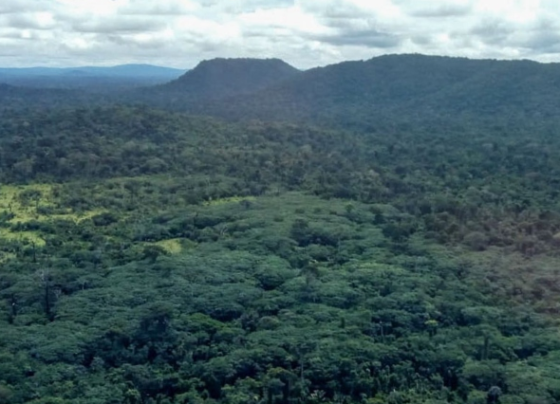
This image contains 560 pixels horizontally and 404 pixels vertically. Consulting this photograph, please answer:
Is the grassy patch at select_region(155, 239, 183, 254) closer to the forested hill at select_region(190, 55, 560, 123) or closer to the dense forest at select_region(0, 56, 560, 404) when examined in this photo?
the dense forest at select_region(0, 56, 560, 404)

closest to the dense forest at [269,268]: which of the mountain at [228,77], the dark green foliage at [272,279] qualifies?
the dark green foliage at [272,279]

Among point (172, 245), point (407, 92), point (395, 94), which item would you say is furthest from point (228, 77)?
point (172, 245)

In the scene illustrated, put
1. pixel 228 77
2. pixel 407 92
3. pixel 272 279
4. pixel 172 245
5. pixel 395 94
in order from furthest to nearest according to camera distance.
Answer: pixel 228 77
pixel 395 94
pixel 407 92
pixel 172 245
pixel 272 279

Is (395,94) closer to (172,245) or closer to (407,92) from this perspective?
(407,92)

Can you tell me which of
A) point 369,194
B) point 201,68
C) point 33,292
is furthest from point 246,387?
point 201,68

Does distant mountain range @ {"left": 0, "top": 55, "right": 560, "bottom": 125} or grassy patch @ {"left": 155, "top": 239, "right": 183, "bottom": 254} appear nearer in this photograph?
grassy patch @ {"left": 155, "top": 239, "right": 183, "bottom": 254}

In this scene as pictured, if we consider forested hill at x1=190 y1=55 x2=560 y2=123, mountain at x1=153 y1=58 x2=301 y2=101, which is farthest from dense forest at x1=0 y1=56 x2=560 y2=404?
mountain at x1=153 y1=58 x2=301 y2=101
